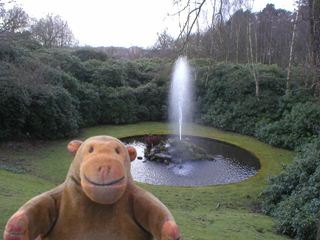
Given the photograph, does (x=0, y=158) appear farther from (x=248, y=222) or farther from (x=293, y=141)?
(x=293, y=141)

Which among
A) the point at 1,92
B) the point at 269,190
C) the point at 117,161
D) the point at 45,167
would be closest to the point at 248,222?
the point at 269,190

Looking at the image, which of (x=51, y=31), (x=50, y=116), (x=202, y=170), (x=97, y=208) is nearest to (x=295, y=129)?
(x=202, y=170)

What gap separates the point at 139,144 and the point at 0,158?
6694 mm

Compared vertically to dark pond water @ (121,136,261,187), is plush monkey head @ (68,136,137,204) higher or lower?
higher

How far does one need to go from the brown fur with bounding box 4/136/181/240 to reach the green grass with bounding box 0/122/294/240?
2.49m

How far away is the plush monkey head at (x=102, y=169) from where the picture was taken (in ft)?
5.98

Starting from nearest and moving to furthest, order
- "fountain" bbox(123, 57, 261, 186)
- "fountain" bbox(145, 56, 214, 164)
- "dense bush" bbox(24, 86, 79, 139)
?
"fountain" bbox(123, 57, 261, 186), "fountain" bbox(145, 56, 214, 164), "dense bush" bbox(24, 86, 79, 139)

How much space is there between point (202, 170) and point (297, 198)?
461 centimetres

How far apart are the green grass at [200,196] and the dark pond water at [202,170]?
54 centimetres

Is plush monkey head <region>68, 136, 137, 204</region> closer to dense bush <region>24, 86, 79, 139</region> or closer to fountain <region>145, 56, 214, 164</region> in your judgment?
fountain <region>145, 56, 214, 164</region>

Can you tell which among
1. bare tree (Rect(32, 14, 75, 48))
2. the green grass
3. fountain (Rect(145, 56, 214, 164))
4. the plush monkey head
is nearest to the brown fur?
the plush monkey head

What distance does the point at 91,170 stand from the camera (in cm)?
188

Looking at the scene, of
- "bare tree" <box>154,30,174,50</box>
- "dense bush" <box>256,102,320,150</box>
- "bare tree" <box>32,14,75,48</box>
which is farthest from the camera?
"bare tree" <box>32,14,75,48</box>

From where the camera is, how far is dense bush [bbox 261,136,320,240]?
5012 millimetres
